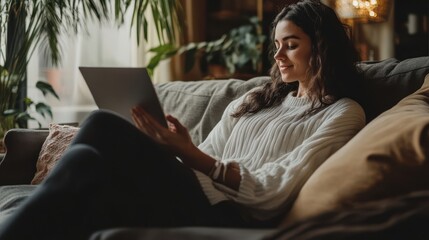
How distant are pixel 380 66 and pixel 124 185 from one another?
93cm

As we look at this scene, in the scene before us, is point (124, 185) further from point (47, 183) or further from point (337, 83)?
point (337, 83)

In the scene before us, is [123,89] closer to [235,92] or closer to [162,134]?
[162,134]

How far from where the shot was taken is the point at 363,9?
2.88 meters

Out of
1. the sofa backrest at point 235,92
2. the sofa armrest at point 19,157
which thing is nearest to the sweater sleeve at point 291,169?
the sofa backrest at point 235,92

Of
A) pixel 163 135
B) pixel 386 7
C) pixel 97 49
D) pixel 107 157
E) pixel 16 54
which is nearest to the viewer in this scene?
pixel 107 157

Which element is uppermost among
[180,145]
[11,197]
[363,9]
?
[363,9]

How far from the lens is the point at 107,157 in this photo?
1.16 metres

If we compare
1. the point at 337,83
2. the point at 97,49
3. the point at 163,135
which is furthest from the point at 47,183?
the point at 97,49

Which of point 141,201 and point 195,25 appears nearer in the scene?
point 141,201

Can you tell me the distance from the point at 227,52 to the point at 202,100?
5.84 ft

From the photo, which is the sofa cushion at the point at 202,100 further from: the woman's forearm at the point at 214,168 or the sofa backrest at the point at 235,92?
the woman's forearm at the point at 214,168

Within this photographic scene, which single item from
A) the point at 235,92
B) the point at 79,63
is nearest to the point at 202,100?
the point at 235,92

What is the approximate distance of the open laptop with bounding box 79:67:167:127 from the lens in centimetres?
133

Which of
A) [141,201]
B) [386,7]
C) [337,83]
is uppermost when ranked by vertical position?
[386,7]
